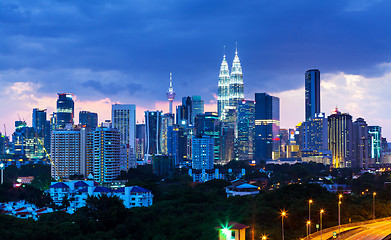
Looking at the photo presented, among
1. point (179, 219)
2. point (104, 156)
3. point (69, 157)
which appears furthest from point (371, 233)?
point (69, 157)

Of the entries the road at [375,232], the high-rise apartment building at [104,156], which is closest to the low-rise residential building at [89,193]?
the road at [375,232]

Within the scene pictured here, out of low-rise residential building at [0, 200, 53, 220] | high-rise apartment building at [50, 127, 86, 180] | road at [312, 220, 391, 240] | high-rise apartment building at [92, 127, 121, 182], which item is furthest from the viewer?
high-rise apartment building at [50, 127, 86, 180]

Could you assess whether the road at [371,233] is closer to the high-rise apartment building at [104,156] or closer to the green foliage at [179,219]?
the green foliage at [179,219]

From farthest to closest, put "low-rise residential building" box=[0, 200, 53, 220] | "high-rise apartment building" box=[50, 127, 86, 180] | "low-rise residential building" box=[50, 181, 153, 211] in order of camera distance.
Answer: "high-rise apartment building" box=[50, 127, 86, 180], "low-rise residential building" box=[50, 181, 153, 211], "low-rise residential building" box=[0, 200, 53, 220]

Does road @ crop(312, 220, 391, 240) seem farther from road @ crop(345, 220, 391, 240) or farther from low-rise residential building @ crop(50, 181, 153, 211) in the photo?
low-rise residential building @ crop(50, 181, 153, 211)

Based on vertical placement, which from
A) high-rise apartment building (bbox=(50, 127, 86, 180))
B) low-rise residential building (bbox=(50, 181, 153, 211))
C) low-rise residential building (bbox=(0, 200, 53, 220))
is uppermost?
high-rise apartment building (bbox=(50, 127, 86, 180))

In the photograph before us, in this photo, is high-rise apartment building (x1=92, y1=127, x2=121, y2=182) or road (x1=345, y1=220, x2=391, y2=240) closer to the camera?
road (x1=345, y1=220, x2=391, y2=240)

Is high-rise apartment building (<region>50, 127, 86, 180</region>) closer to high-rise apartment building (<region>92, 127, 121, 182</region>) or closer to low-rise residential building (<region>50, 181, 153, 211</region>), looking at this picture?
high-rise apartment building (<region>92, 127, 121, 182</region>)

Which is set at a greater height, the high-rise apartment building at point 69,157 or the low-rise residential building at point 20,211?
the high-rise apartment building at point 69,157

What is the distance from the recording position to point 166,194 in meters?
115

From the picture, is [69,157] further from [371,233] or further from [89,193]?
[371,233]

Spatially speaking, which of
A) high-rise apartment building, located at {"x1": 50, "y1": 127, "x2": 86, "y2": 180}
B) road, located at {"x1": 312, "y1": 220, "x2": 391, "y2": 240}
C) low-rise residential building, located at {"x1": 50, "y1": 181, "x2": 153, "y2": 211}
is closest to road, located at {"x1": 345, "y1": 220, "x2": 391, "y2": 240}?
road, located at {"x1": 312, "y1": 220, "x2": 391, "y2": 240}

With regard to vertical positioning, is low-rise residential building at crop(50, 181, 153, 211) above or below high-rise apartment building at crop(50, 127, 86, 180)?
below

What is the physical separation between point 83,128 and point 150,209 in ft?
349
